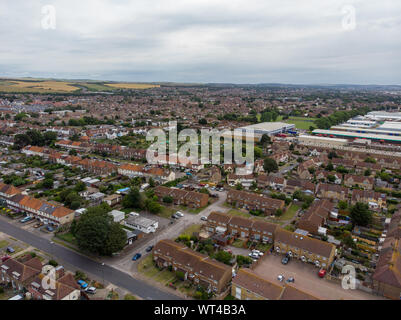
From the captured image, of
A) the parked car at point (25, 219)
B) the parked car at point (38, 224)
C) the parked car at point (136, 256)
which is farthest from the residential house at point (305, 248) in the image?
the parked car at point (25, 219)

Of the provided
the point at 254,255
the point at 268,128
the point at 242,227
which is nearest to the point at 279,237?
the point at 254,255

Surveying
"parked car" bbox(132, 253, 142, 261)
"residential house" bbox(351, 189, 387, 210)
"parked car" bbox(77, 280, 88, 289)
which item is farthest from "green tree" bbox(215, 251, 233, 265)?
"residential house" bbox(351, 189, 387, 210)

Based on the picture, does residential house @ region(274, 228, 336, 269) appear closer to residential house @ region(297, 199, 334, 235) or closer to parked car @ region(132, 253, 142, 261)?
residential house @ region(297, 199, 334, 235)

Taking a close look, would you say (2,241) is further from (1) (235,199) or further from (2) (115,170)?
(1) (235,199)

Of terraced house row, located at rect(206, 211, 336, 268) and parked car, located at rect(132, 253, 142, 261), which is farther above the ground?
terraced house row, located at rect(206, 211, 336, 268)
